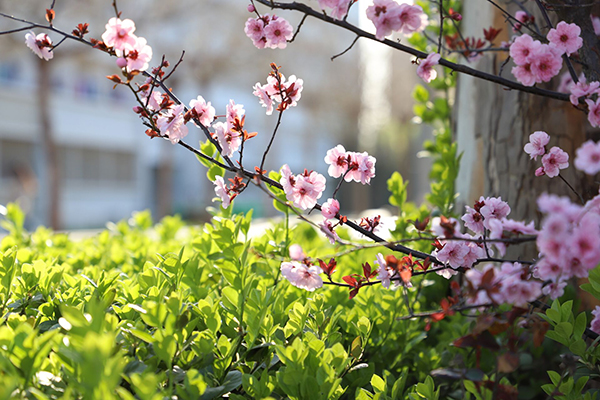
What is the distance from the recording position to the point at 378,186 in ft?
88.3

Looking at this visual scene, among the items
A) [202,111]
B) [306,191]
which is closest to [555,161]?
[306,191]

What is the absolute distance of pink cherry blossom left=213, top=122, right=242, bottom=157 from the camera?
1479 mm

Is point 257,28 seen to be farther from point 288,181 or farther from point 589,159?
point 589,159

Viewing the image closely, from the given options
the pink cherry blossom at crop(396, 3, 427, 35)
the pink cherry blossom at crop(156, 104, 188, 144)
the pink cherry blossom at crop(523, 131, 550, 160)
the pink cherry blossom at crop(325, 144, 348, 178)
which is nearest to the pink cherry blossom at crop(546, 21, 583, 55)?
the pink cherry blossom at crop(523, 131, 550, 160)

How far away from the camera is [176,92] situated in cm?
1848

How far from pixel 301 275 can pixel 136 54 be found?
2.54 ft

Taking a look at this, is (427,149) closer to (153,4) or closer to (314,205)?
(314,205)

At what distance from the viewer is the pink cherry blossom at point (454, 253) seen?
1383mm

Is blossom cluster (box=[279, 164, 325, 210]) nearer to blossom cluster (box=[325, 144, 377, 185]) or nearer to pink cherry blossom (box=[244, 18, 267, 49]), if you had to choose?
blossom cluster (box=[325, 144, 377, 185])

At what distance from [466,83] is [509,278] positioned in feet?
6.51

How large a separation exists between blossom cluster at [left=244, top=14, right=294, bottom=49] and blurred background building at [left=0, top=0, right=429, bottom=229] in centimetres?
1042

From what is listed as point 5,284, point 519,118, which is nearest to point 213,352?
point 5,284

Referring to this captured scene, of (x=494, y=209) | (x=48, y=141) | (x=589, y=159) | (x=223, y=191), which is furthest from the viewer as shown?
(x=48, y=141)

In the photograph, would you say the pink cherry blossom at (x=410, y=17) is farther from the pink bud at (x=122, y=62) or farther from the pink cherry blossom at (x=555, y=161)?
the pink bud at (x=122, y=62)
